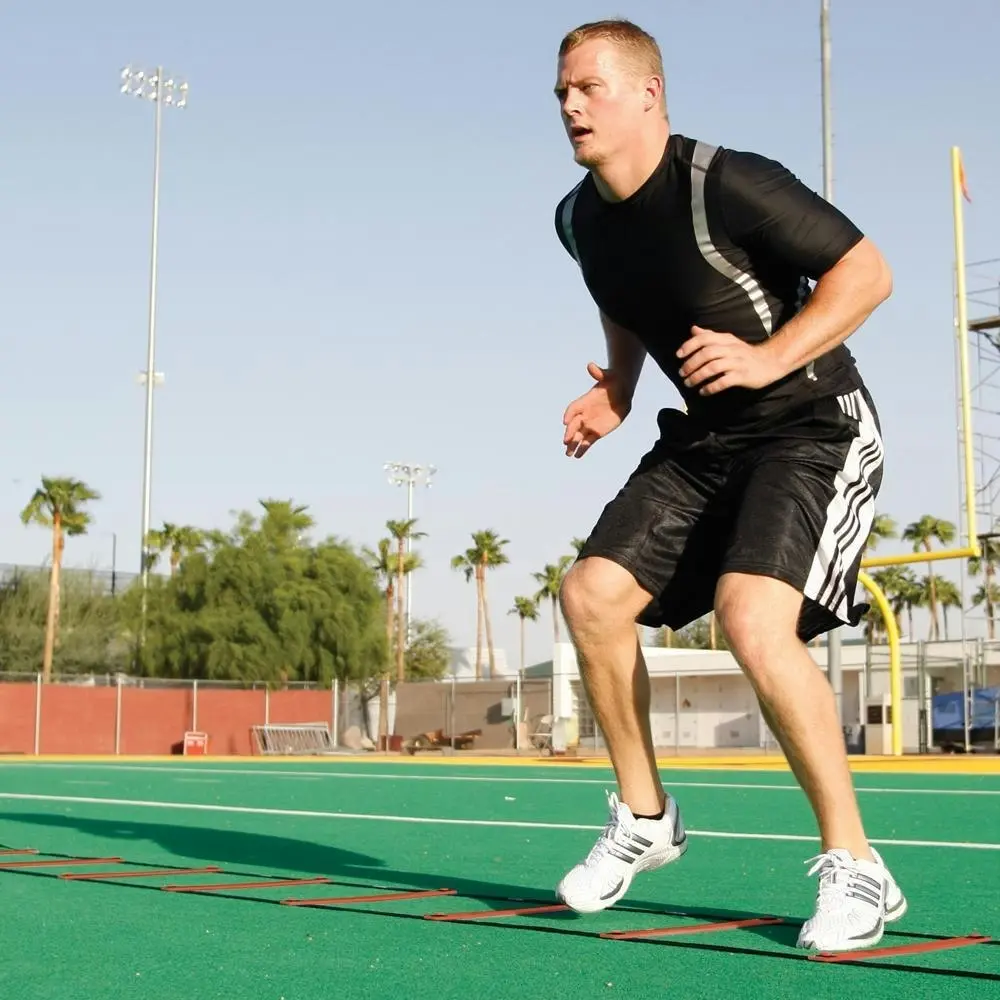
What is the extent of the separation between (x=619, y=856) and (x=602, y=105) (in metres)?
1.99

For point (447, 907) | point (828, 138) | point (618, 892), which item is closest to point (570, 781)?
point (447, 907)

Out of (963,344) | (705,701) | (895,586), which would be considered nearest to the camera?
(963,344)

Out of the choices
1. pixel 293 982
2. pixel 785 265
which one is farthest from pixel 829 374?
pixel 293 982

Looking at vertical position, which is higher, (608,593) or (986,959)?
(608,593)

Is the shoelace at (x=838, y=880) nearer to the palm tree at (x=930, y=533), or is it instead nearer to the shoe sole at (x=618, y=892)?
the shoe sole at (x=618, y=892)

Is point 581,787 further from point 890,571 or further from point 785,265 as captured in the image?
point 890,571

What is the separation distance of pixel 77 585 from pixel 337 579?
13765mm

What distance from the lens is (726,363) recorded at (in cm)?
394

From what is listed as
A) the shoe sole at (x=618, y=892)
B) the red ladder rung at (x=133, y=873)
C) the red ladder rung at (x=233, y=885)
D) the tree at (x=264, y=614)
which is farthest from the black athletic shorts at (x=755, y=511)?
the tree at (x=264, y=614)

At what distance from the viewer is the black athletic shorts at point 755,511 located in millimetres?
3975

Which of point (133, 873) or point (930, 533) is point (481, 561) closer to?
point (930, 533)

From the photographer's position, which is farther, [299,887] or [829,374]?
[299,887]

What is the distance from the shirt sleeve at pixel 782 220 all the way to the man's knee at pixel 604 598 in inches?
37.5

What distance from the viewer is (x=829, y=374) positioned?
4.21 meters
